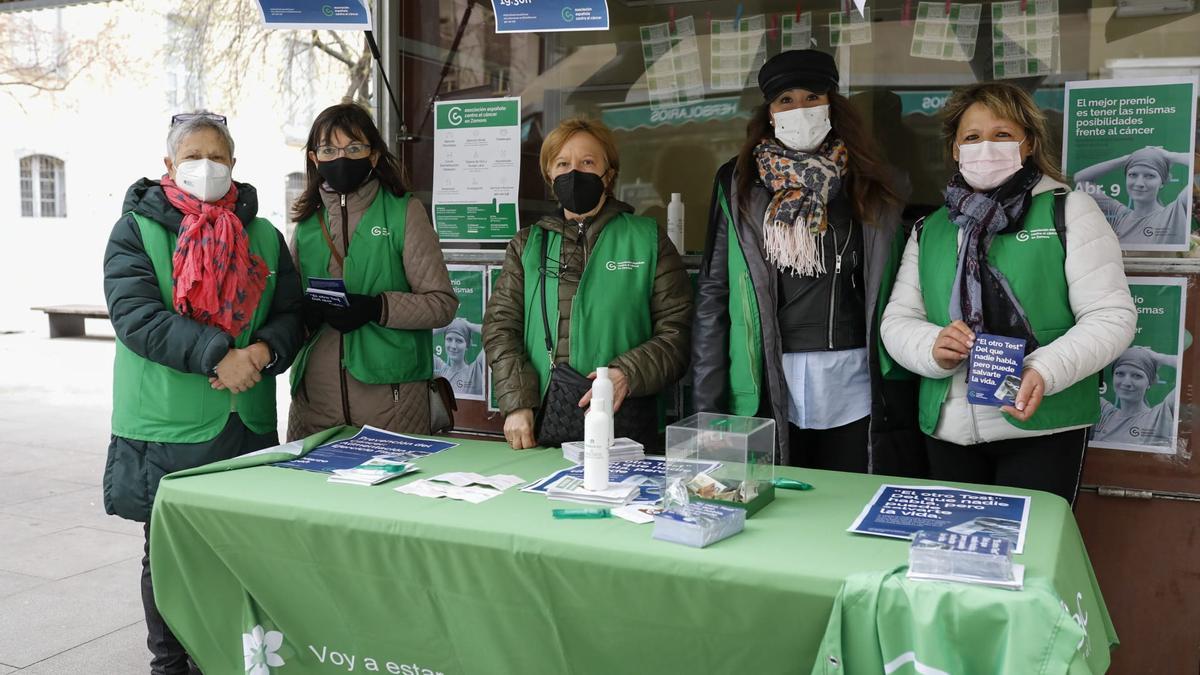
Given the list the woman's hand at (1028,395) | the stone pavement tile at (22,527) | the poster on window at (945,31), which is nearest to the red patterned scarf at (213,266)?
the woman's hand at (1028,395)

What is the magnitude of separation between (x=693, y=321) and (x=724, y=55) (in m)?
1.62

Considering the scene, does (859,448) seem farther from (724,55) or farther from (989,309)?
(724,55)

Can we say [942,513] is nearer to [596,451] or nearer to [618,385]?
[596,451]

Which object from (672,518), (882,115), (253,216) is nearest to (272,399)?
(253,216)

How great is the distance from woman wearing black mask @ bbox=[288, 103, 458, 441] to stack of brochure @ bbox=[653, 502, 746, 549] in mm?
1458

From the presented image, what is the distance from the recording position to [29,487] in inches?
235

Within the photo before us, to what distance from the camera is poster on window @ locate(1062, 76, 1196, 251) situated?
10.2ft

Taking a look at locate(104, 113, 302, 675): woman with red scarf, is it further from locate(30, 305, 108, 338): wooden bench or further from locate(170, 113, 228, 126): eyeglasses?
locate(30, 305, 108, 338): wooden bench

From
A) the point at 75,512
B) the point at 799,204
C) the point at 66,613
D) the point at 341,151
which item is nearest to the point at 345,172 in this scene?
the point at 341,151

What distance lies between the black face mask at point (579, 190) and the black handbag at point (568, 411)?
0.15 m

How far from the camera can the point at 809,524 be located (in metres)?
2.07

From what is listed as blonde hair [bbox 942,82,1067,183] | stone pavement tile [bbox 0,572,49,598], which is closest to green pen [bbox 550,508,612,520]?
blonde hair [bbox 942,82,1067,183]

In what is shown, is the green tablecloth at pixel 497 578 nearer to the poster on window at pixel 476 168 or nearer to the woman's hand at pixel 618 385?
the woman's hand at pixel 618 385

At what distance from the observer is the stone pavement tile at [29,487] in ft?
18.7
